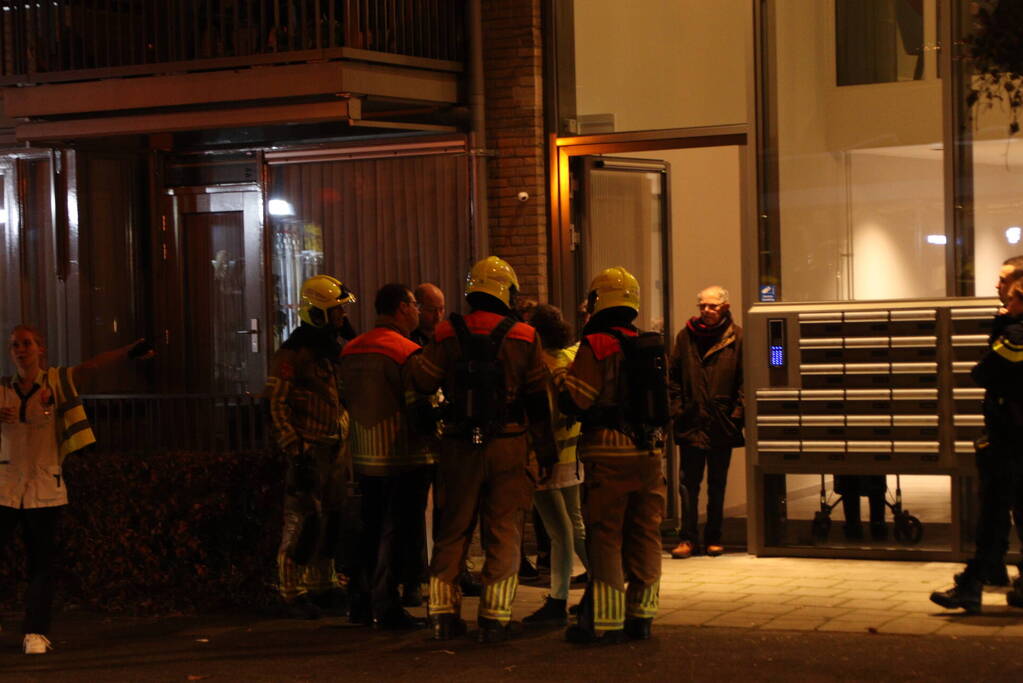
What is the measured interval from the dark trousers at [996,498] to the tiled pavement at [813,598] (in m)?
0.37

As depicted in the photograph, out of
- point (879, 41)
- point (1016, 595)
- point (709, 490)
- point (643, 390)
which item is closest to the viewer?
point (643, 390)

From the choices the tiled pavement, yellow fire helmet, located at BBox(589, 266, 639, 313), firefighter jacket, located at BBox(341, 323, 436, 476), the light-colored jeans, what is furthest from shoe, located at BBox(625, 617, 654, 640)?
yellow fire helmet, located at BBox(589, 266, 639, 313)

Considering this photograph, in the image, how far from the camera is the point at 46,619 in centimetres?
905

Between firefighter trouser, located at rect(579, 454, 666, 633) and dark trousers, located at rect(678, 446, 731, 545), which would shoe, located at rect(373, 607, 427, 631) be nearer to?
firefighter trouser, located at rect(579, 454, 666, 633)

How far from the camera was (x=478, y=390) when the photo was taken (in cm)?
858

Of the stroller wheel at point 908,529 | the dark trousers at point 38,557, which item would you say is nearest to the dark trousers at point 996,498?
the stroller wheel at point 908,529

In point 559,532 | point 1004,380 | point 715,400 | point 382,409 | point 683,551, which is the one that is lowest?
point 683,551

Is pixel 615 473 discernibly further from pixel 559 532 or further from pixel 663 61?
pixel 663 61

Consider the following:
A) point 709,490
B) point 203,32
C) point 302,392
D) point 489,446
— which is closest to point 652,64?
point 709,490

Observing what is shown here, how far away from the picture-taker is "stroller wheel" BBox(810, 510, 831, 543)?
37.7ft

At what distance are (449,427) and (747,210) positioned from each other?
3.88 m

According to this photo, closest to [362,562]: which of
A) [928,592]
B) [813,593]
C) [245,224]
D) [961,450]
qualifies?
[813,593]

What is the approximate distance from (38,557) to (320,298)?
2266 mm

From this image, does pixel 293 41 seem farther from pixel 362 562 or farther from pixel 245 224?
pixel 362 562
